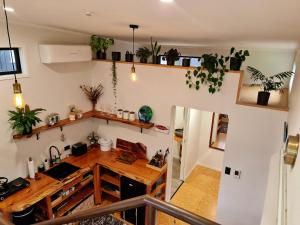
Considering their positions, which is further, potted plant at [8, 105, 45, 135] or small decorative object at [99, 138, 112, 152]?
small decorative object at [99, 138, 112, 152]

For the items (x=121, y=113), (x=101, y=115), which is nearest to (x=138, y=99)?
(x=121, y=113)

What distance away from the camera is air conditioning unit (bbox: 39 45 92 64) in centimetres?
359

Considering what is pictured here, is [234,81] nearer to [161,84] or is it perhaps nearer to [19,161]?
[161,84]

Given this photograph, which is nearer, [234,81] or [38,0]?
[38,0]

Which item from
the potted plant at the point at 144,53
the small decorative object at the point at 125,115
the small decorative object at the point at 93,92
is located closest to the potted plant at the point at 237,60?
the potted plant at the point at 144,53

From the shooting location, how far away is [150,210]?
106 cm

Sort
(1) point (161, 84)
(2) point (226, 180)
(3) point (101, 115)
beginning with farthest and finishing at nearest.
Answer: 1. (3) point (101, 115)
2. (1) point (161, 84)
3. (2) point (226, 180)

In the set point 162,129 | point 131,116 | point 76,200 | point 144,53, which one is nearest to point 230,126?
point 162,129

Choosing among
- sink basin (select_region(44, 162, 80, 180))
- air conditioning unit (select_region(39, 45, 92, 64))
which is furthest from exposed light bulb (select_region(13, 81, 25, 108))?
sink basin (select_region(44, 162, 80, 180))

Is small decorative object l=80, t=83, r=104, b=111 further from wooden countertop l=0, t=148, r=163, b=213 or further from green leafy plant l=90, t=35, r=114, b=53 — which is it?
wooden countertop l=0, t=148, r=163, b=213

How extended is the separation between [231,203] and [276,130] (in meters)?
1.48

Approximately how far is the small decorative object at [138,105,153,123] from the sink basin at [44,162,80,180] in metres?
1.56

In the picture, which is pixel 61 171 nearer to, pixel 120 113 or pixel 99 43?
pixel 120 113

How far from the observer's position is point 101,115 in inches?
182
